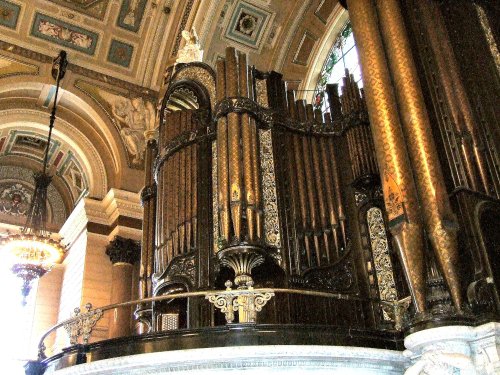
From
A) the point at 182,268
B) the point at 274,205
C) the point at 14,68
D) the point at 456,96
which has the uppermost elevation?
the point at 14,68

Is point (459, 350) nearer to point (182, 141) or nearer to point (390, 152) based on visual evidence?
point (390, 152)

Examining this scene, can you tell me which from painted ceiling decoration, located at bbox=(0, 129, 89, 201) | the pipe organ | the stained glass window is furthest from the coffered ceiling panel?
the pipe organ

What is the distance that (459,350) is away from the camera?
186 inches

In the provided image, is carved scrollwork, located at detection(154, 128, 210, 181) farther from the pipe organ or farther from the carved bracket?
the carved bracket

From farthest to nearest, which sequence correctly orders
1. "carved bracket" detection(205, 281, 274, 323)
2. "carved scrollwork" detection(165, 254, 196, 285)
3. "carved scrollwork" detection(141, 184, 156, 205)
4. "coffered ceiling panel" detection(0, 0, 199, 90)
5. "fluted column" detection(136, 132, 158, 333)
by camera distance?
"coffered ceiling panel" detection(0, 0, 199, 90) → "carved scrollwork" detection(141, 184, 156, 205) → "fluted column" detection(136, 132, 158, 333) → "carved scrollwork" detection(165, 254, 196, 285) → "carved bracket" detection(205, 281, 274, 323)

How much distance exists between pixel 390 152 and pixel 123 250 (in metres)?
6.60

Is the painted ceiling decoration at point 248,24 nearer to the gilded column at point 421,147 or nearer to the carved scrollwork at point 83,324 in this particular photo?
the gilded column at point 421,147

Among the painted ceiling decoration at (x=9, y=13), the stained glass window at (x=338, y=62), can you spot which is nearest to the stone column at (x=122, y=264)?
the stained glass window at (x=338, y=62)

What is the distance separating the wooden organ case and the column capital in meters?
3.00

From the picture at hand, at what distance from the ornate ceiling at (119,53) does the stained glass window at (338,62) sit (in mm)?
170

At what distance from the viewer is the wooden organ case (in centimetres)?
625

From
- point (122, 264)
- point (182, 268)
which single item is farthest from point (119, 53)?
point (182, 268)

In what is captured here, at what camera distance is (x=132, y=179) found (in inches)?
464

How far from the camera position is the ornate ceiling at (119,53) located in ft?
37.3
